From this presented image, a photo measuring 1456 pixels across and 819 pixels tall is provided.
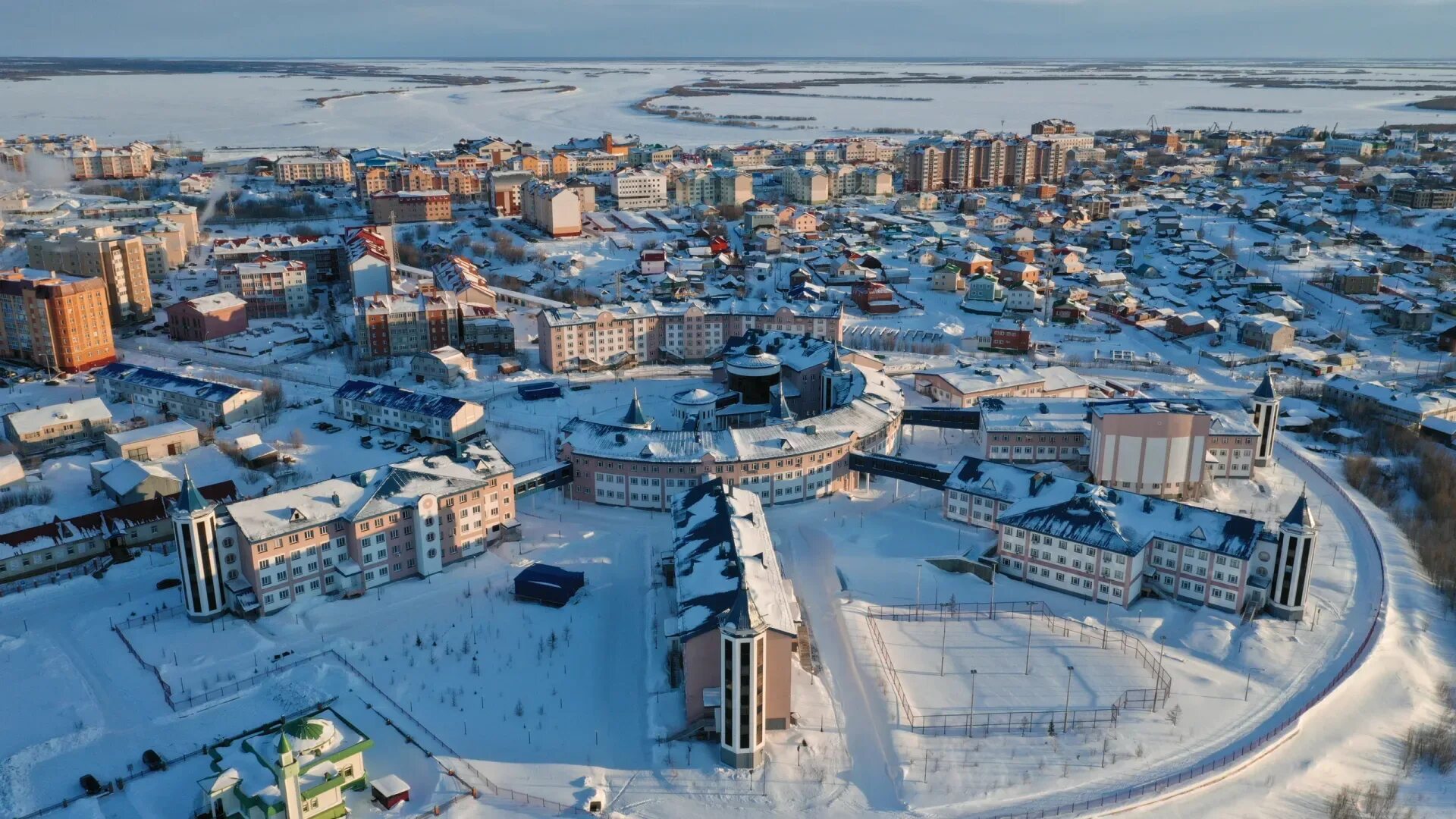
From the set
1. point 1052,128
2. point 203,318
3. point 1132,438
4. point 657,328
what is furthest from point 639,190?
point 1132,438

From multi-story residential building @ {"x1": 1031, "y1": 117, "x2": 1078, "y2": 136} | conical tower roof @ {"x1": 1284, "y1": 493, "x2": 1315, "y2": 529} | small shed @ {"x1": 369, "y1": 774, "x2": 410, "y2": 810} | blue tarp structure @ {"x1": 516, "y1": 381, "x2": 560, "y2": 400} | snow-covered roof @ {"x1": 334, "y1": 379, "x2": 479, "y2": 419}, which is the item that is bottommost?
small shed @ {"x1": 369, "y1": 774, "x2": 410, "y2": 810}

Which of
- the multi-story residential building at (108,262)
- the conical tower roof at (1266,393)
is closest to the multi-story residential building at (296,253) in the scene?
the multi-story residential building at (108,262)

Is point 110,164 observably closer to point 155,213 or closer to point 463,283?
point 155,213

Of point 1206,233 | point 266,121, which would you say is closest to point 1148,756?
point 1206,233

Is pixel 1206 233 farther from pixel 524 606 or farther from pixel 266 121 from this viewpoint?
pixel 266 121

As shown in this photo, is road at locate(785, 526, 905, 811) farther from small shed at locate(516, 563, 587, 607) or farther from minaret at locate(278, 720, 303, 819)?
minaret at locate(278, 720, 303, 819)

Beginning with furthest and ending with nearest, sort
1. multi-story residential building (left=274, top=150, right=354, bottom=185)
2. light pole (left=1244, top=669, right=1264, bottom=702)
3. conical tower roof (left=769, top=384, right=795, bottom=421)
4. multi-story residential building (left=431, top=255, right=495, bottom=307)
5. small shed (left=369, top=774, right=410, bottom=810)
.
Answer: multi-story residential building (left=274, top=150, right=354, bottom=185) < multi-story residential building (left=431, top=255, right=495, bottom=307) < conical tower roof (left=769, top=384, right=795, bottom=421) < light pole (left=1244, top=669, right=1264, bottom=702) < small shed (left=369, top=774, right=410, bottom=810)

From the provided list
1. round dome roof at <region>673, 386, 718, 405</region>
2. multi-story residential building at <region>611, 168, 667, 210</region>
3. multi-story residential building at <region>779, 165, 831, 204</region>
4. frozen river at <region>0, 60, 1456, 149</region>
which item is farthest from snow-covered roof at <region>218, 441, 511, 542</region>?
frozen river at <region>0, 60, 1456, 149</region>
